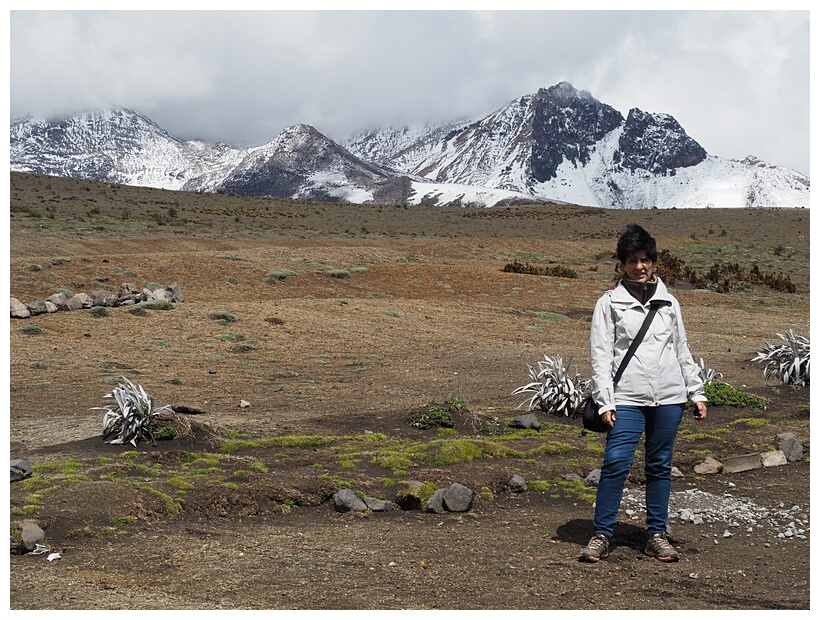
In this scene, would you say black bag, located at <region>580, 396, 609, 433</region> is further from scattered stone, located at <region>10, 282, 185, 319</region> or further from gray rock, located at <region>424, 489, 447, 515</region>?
scattered stone, located at <region>10, 282, 185, 319</region>

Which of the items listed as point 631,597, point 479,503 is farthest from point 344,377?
point 631,597

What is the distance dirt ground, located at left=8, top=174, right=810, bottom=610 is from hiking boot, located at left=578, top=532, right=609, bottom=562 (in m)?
0.06

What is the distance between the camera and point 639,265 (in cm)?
450

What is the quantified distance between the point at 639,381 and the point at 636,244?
82 centimetres

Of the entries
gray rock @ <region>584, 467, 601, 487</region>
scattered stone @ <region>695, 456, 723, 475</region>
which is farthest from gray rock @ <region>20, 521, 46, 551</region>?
scattered stone @ <region>695, 456, 723, 475</region>

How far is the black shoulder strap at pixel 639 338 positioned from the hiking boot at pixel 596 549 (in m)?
0.94

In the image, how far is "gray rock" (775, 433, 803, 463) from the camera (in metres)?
7.00

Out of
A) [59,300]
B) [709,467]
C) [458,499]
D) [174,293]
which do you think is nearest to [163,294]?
[174,293]

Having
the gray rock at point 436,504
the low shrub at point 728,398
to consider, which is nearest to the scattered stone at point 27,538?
the gray rock at point 436,504

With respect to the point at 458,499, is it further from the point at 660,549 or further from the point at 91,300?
the point at 91,300

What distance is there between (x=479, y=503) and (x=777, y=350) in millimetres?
6742

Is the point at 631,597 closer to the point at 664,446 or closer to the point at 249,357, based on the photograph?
the point at 664,446

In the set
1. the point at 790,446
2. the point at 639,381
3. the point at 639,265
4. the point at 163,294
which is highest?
the point at 639,265

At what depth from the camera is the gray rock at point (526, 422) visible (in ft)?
26.1
